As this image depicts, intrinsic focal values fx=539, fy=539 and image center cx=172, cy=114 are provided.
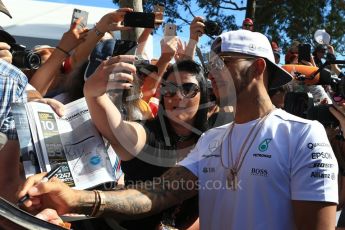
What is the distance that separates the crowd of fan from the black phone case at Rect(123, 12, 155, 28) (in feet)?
0.25

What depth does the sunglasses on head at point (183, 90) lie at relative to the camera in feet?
11.6

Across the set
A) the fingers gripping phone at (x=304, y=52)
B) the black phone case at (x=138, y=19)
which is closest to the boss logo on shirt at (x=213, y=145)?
the black phone case at (x=138, y=19)

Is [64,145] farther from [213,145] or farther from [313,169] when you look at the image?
[313,169]

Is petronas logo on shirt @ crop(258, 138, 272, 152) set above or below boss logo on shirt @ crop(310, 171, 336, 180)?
above

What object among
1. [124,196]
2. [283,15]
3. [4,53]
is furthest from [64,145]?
[283,15]

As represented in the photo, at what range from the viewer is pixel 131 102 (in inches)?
136

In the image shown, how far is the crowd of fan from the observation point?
8.54 feet

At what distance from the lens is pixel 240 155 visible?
2.44m

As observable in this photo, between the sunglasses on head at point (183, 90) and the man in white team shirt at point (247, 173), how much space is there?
2.72ft

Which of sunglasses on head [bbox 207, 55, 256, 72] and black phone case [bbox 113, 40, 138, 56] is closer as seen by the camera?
sunglasses on head [bbox 207, 55, 256, 72]

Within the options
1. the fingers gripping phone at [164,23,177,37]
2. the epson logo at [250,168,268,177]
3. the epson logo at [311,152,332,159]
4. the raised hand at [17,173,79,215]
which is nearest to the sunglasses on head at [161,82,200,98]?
the fingers gripping phone at [164,23,177,37]

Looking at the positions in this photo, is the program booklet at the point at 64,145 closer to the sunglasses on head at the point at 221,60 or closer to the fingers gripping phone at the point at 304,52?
the sunglasses on head at the point at 221,60

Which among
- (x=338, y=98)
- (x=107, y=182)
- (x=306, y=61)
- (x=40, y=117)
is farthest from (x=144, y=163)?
(x=306, y=61)

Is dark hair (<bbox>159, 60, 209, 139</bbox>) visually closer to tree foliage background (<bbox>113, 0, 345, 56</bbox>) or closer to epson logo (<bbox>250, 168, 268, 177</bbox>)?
epson logo (<bbox>250, 168, 268, 177</bbox>)
